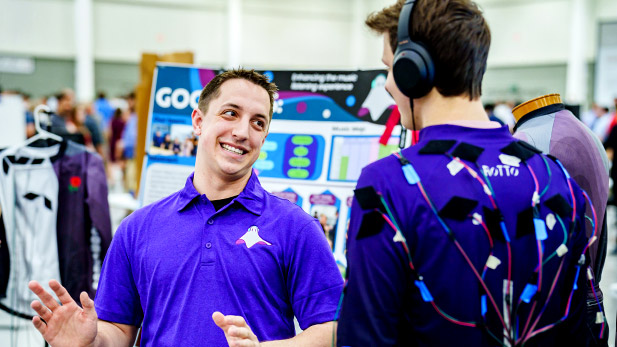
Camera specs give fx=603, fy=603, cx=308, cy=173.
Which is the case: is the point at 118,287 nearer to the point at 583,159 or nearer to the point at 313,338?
the point at 313,338

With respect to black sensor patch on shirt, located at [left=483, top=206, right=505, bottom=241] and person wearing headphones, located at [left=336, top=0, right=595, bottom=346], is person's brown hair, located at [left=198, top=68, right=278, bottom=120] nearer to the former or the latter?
person wearing headphones, located at [left=336, top=0, right=595, bottom=346]

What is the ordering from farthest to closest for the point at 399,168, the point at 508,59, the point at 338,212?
1. the point at 508,59
2. the point at 338,212
3. the point at 399,168

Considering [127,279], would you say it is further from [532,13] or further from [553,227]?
[532,13]

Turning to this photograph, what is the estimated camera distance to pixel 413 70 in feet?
3.48

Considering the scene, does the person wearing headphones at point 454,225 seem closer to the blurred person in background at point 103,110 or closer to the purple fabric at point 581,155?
the purple fabric at point 581,155

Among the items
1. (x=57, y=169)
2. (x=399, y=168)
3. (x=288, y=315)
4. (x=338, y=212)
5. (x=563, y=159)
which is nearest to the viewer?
(x=399, y=168)

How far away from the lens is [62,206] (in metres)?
3.40

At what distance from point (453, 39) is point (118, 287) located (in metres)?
1.03

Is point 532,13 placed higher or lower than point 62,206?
higher

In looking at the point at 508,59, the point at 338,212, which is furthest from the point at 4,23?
the point at 338,212

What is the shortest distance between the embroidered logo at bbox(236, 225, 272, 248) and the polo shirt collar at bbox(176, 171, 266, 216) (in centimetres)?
5

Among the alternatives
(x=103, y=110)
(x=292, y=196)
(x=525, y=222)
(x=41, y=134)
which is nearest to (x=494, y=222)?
(x=525, y=222)

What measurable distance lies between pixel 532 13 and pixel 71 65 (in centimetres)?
1161

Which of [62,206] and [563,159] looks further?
[62,206]
